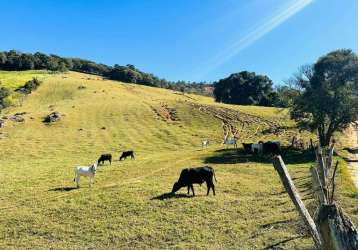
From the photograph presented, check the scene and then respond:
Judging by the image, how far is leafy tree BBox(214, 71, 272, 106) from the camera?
118 m

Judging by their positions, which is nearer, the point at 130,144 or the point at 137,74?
the point at 130,144

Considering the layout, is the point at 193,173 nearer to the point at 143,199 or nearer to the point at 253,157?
the point at 143,199

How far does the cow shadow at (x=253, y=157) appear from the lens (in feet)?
135

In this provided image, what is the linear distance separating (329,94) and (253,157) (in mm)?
11029

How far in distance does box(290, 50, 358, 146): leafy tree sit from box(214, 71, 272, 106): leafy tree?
218ft

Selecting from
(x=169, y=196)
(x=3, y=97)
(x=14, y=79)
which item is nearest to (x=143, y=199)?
(x=169, y=196)

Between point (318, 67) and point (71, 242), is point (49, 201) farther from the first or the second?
point (318, 67)

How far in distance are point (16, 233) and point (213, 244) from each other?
380 inches

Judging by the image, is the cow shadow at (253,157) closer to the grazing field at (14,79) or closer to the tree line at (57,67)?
the grazing field at (14,79)

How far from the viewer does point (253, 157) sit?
43156 mm

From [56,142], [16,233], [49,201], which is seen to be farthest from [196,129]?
[16,233]

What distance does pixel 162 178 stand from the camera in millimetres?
32125

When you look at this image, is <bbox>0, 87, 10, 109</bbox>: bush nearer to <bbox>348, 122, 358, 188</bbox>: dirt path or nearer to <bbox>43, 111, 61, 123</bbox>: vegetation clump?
<bbox>43, 111, 61, 123</bbox>: vegetation clump

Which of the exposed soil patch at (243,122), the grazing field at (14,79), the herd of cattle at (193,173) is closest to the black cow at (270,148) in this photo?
the herd of cattle at (193,173)
